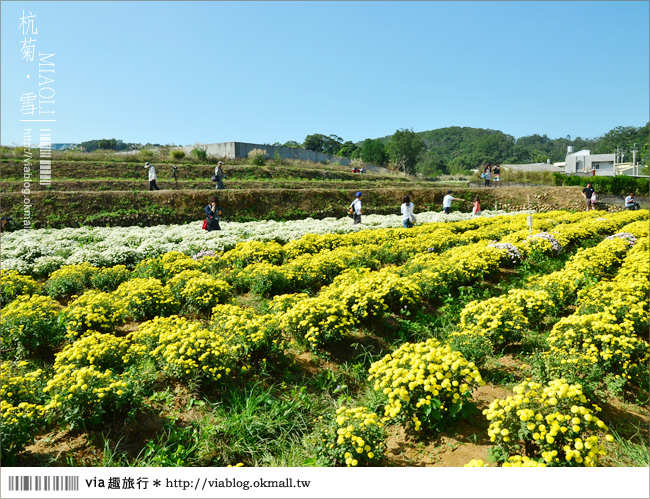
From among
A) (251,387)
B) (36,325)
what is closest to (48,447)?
(251,387)

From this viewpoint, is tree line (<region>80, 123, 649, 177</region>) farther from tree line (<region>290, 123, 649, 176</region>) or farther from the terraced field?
the terraced field

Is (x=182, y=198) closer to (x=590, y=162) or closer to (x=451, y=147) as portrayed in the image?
(x=590, y=162)

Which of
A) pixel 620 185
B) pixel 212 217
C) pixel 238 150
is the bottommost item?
pixel 212 217

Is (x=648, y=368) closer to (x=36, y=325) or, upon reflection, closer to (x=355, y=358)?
(x=355, y=358)

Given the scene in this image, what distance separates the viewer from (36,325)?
5324 millimetres

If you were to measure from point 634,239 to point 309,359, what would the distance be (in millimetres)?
8565

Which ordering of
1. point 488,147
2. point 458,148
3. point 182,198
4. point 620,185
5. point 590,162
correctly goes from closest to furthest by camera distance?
point 182,198 < point 620,185 < point 590,162 < point 488,147 < point 458,148

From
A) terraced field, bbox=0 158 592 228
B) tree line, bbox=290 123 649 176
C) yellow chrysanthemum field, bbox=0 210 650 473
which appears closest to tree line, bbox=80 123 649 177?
tree line, bbox=290 123 649 176

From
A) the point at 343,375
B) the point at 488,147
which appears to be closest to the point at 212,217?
the point at 343,375

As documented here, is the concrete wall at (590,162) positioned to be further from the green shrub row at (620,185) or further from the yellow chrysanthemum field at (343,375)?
the yellow chrysanthemum field at (343,375)

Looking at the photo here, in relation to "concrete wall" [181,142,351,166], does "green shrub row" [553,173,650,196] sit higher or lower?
lower

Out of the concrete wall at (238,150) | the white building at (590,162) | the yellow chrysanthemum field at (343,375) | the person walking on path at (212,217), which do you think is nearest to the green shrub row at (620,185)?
the yellow chrysanthemum field at (343,375)

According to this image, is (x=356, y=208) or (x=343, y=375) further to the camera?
(x=356, y=208)

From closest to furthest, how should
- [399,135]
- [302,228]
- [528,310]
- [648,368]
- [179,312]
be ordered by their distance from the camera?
[648,368], [528,310], [179,312], [302,228], [399,135]
